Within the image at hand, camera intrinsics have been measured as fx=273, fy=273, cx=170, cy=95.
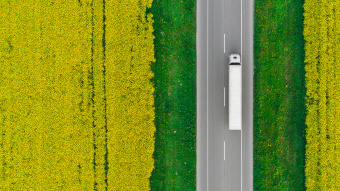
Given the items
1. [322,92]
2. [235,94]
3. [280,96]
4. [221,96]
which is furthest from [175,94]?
[322,92]

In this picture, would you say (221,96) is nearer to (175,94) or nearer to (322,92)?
(175,94)

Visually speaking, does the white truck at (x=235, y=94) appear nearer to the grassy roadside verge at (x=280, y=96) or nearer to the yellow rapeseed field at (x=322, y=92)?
the grassy roadside verge at (x=280, y=96)

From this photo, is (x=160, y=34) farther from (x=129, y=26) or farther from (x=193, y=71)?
(x=193, y=71)

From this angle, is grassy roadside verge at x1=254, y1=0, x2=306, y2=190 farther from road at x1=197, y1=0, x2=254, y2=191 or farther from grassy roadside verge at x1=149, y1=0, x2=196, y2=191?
grassy roadside verge at x1=149, y1=0, x2=196, y2=191

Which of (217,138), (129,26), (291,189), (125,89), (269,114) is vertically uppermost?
(129,26)

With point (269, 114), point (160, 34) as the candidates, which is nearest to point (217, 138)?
point (269, 114)

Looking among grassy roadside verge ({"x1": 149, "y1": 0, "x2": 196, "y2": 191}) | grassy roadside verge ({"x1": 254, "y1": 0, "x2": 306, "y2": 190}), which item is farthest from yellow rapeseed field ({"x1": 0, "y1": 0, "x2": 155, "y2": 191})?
grassy roadside verge ({"x1": 254, "y1": 0, "x2": 306, "y2": 190})
